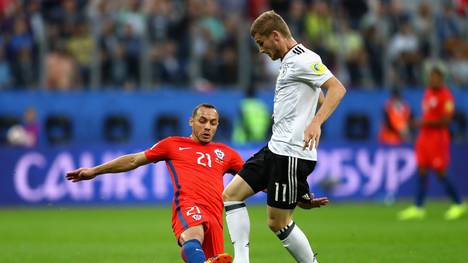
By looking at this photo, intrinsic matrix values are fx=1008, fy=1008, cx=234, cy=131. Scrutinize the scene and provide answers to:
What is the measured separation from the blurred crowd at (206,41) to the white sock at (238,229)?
12.2 meters

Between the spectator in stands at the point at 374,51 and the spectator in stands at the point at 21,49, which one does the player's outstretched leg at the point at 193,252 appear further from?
the spectator in stands at the point at 374,51

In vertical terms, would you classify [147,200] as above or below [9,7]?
below

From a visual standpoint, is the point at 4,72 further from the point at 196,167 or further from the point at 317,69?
the point at 317,69

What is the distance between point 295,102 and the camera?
7.98m

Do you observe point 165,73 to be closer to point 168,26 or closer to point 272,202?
point 168,26

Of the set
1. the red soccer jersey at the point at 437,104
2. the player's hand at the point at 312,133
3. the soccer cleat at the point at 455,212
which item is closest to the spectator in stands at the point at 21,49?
the red soccer jersey at the point at 437,104

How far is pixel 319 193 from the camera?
1986cm

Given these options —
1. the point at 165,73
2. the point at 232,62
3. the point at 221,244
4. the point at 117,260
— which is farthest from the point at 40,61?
the point at 221,244

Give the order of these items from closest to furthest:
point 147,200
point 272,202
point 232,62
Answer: point 272,202
point 147,200
point 232,62

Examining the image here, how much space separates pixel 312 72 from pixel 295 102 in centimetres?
30

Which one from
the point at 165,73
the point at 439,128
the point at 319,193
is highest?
the point at 165,73

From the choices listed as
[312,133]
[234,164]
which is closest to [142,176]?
[234,164]

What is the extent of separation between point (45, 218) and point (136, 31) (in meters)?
4.87

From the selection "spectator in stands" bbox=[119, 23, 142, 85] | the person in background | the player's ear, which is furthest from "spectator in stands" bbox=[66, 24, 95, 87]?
the player's ear
